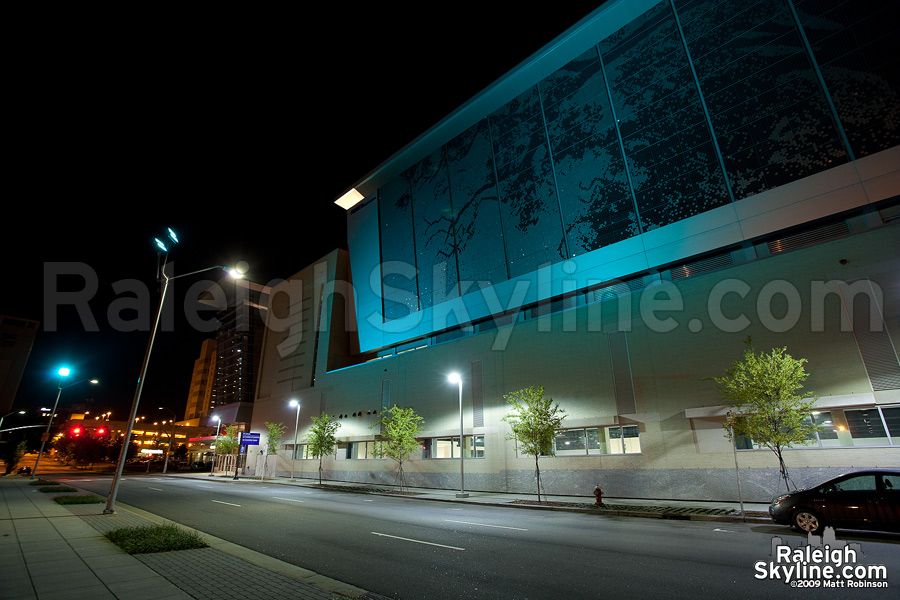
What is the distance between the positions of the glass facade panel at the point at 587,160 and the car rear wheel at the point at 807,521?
18268 millimetres

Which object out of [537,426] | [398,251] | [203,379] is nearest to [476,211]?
[398,251]

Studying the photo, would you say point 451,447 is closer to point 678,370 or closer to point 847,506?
point 678,370

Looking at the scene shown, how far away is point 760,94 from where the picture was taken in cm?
2258

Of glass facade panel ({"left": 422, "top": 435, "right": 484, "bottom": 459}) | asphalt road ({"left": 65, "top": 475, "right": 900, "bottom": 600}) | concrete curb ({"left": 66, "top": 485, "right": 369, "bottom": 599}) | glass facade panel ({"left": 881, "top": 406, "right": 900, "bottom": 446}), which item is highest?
glass facade panel ({"left": 881, "top": 406, "right": 900, "bottom": 446})

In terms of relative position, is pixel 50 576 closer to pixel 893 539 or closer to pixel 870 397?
pixel 893 539

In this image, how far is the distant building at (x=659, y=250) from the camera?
60.6 feet

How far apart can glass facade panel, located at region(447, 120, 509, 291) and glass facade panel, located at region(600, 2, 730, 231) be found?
10723mm

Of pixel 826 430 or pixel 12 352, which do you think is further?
pixel 12 352

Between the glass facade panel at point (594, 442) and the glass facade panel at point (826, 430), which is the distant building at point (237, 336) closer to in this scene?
the glass facade panel at point (594, 442)

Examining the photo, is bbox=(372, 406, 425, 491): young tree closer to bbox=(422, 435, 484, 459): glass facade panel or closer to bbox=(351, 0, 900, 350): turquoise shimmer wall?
bbox=(422, 435, 484, 459): glass facade panel

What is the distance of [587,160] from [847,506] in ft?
77.6

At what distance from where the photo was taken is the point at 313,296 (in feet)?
178

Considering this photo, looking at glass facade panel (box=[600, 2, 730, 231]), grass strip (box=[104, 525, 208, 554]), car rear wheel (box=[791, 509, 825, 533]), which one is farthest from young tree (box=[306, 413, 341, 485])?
car rear wheel (box=[791, 509, 825, 533])

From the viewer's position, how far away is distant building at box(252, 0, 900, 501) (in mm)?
18469
